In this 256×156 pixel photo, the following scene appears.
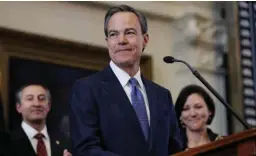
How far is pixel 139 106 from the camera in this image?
10.2ft

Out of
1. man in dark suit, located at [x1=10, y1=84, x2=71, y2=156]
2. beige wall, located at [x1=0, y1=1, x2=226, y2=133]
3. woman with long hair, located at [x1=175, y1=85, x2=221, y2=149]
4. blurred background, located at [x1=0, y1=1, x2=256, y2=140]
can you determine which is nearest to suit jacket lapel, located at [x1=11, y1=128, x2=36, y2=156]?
man in dark suit, located at [x1=10, y1=84, x2=71, y2=156]

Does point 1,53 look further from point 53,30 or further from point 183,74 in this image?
point 183,74

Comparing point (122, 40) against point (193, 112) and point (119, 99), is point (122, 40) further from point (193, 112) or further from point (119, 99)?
point (193, 112)

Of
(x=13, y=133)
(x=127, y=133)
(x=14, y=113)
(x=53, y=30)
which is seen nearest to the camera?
(x=127, y=133)

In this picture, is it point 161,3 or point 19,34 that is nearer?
point 19,34

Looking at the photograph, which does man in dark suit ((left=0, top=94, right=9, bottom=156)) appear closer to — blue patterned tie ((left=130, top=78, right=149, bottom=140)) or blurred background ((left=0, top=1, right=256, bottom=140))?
blurred background ((left=0, top=1, right=256, bottom=140))

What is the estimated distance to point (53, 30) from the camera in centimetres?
587

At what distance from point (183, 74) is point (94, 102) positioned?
360 cm

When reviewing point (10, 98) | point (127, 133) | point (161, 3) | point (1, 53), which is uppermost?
point (161, 3)

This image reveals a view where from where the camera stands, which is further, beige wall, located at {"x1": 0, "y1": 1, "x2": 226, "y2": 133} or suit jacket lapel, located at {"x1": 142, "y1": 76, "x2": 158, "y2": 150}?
beige wall, located at {"x1": 0, "y1": 1, "x2": 226, "y2": 133}

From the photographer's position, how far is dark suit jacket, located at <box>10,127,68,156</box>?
442cm

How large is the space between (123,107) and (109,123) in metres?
0.10

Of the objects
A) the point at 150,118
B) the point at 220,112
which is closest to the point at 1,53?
the point at 220,112

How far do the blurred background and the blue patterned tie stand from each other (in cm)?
232
